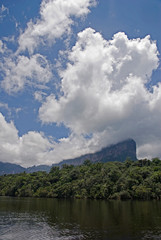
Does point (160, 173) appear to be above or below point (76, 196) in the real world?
above

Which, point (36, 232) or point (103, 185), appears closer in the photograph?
point (36, 232)

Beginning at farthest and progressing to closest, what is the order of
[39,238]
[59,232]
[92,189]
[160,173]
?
[92,189] → [160,173] → [59,232] → [39,238]

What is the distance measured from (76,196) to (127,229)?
96429 millimetres

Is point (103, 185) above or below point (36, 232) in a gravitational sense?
above

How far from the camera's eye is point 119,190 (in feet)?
360

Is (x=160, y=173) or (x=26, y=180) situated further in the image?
(x=26, y=180)

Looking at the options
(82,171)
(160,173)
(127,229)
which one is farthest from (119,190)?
(127,229)

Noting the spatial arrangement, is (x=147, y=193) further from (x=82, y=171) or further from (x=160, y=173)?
(x=82, y=171)

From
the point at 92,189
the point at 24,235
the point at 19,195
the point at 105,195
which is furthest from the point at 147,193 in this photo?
the point at 19,195

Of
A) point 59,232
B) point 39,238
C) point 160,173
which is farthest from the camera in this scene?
point 160,173

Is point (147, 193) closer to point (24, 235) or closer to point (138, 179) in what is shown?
point (138, 179)

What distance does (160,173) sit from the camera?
109312 millimetres

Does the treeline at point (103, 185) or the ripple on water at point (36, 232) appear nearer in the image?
the ripple on water at point (36, 232)

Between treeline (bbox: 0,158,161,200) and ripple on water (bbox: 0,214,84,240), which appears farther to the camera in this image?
treeline (bbox: 0,158,161,200)
